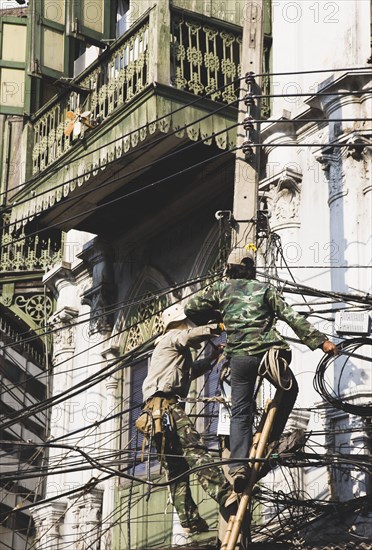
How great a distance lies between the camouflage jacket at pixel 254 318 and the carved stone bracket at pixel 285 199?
3.60 meters

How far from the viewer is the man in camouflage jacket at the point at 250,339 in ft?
41.5

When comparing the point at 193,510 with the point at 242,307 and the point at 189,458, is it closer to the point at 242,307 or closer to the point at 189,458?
the point at 189,458

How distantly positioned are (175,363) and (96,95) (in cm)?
523

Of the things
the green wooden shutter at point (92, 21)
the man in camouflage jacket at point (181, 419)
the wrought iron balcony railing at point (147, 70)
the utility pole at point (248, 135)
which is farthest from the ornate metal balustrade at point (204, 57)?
the man in camouflage jacket at point (181, 419)

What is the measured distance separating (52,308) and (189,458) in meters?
8.32

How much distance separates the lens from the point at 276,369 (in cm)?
1252

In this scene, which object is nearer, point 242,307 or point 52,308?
point 242,307

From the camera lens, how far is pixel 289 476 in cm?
1548

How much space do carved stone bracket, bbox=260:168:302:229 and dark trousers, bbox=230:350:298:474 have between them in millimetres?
4019

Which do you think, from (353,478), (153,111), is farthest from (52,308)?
(353,478)

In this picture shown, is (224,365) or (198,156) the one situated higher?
(198,156)

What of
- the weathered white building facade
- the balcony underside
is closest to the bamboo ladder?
the weathered white building facade

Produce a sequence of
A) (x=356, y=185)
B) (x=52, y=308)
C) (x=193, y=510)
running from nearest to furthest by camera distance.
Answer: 1. (x=193, y=510)
2. (x=356, y=185)
3. (x=52, y=308)

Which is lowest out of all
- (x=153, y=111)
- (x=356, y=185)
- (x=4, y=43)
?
(x=356, y=185)
